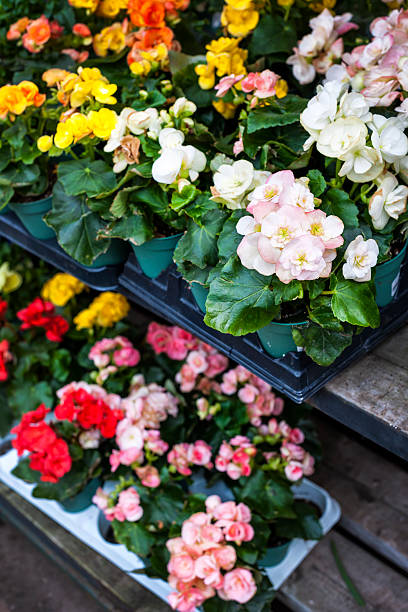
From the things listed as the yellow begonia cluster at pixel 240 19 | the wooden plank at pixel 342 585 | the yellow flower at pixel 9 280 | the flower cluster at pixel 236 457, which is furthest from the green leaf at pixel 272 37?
the wooden plank at pixel 342 585

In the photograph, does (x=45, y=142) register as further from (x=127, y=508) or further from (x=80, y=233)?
(x=127, y=508)

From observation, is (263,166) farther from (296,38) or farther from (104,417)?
(104,417)

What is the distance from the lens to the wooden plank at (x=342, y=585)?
1.21 meters

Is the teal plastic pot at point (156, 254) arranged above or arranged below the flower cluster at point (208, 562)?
above

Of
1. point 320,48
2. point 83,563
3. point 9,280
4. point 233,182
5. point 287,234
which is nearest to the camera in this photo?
point 287,234

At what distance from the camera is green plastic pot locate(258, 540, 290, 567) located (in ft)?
3.92

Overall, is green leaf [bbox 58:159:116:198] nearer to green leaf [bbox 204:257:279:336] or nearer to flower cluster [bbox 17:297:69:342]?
green leaf [bbox 204:257:279:336]

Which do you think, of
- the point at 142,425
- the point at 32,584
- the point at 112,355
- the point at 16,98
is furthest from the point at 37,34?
the point at 32,584

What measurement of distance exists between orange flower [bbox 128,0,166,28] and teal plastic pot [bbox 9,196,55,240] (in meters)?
0.36

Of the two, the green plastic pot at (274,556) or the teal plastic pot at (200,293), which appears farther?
the green plastic pot at (274,556)

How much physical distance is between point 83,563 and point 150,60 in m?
1.09

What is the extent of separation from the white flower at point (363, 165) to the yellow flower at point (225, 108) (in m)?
0.34

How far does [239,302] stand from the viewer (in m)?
0.74

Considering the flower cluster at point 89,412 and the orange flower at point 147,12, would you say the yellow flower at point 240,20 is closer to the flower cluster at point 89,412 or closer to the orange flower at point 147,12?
the orange flower at point 147,12
